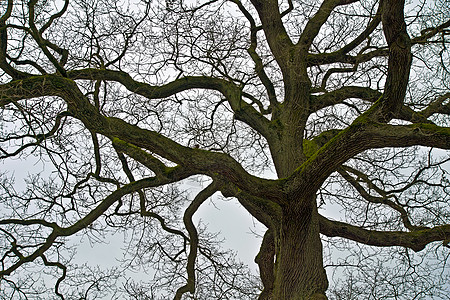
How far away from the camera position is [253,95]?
277 inches

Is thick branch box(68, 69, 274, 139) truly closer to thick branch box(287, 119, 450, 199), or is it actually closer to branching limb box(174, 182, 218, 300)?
branching limb box(174, 182, 218, 300)

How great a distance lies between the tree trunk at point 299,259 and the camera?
4.43 metres

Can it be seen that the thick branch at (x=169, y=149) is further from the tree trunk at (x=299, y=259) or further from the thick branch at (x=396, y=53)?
the thick branch at (x=396, y=53)

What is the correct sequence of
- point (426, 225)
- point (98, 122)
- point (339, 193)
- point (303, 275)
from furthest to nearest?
point (339, 193), point (426, 225), point (303, 275), point (98, 122)

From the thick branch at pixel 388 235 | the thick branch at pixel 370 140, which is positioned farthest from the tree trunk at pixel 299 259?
the thick branch at pixel 388 235

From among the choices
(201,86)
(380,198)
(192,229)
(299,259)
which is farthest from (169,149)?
(380,198)

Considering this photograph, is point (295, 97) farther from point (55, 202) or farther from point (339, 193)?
point (55, 202)

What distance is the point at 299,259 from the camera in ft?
15.0

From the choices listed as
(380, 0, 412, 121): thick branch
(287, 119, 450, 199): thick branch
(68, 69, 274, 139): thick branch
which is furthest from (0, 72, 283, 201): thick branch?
(68, 69, 274, 139): thick branch

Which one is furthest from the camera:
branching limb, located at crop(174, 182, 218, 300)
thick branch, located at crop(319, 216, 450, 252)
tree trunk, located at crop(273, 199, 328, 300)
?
branching limb, located at crop(174, 182, 218, 300)

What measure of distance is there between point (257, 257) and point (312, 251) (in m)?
1.42

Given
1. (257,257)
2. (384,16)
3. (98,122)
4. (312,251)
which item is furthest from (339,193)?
(98,122)

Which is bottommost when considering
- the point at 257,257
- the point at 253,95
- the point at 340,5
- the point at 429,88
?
the point at 257,257

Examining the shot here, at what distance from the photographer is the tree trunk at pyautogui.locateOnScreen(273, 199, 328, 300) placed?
4.43 meters
